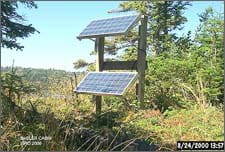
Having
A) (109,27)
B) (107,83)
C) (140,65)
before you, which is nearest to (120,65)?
(140,65)

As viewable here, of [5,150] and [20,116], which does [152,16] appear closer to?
[20,116]

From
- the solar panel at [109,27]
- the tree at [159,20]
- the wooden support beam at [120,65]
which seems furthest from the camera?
the tree at [159,20]

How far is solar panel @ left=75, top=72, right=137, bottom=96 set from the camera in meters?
6.60

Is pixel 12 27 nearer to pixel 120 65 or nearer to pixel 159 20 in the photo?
pixel 120 65

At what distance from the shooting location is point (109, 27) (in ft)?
24.7

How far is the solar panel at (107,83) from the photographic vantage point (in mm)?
6602

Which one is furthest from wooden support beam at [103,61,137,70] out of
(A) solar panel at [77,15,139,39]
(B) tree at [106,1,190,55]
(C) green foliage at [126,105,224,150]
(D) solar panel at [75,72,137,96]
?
(B) tree at [106,1,190,55]

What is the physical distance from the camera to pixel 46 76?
782 centimetres

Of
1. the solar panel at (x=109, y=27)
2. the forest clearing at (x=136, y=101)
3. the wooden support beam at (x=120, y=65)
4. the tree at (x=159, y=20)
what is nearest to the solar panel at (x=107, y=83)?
the forest clearing at (x=136, y=101)

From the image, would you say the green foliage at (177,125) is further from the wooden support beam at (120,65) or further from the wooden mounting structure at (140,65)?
the wooden support beam at (120,65)

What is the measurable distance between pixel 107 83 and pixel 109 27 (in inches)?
45.7

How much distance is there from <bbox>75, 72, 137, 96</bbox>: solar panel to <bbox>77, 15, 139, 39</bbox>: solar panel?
2.40ft

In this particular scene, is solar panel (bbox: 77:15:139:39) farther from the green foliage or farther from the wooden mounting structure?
the green foliage

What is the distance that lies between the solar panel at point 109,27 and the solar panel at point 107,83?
2.40 feet
